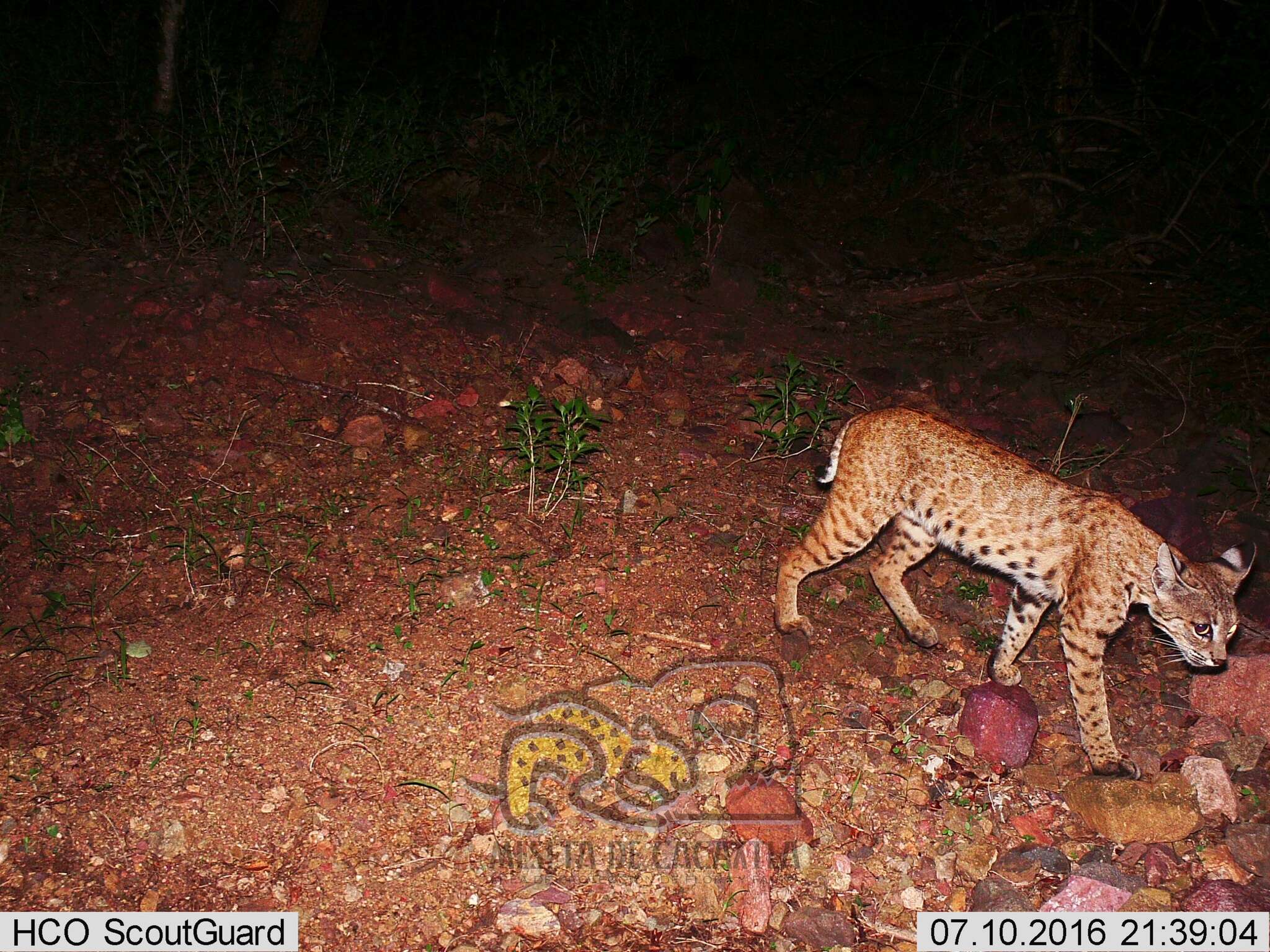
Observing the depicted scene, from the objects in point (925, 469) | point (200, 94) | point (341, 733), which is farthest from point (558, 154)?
point (341, 733)

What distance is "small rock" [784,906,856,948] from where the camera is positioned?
11.4 ft

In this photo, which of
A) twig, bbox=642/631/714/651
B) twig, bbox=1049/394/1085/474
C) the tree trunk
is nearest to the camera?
twig, bbox=642/631/714/651

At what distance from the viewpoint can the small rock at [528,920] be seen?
3.38 m

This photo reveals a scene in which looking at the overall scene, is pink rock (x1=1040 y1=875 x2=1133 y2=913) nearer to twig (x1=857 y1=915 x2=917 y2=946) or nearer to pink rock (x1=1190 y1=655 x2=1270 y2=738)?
twig (x1=857 y1=915 x2=917 y2=946)

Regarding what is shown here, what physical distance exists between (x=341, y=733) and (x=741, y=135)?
8.03m

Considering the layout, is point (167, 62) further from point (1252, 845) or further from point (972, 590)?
point (1252, 845)

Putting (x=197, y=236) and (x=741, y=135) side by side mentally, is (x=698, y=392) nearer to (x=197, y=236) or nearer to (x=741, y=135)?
(x=197, y=236)

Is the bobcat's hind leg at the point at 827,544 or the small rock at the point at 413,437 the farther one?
the small rock at the point at 413,437

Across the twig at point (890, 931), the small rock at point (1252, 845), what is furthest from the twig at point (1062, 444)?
the twig at point (890, 931)

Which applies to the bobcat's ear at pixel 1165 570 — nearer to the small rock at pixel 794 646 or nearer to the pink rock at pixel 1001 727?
the pink rock at pixel 1001 727

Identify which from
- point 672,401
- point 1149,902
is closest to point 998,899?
point 1149,902

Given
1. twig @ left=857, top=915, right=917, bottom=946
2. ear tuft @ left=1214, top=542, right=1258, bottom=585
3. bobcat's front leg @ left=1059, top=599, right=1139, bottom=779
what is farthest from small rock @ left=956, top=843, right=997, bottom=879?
ear tuft @ left=1214, top=542, right=1258, bottom=585

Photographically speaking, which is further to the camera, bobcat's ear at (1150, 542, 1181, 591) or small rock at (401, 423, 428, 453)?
small rock at (401, 423, 428, 453)

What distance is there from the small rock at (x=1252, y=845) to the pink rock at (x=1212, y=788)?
125 millimetres
